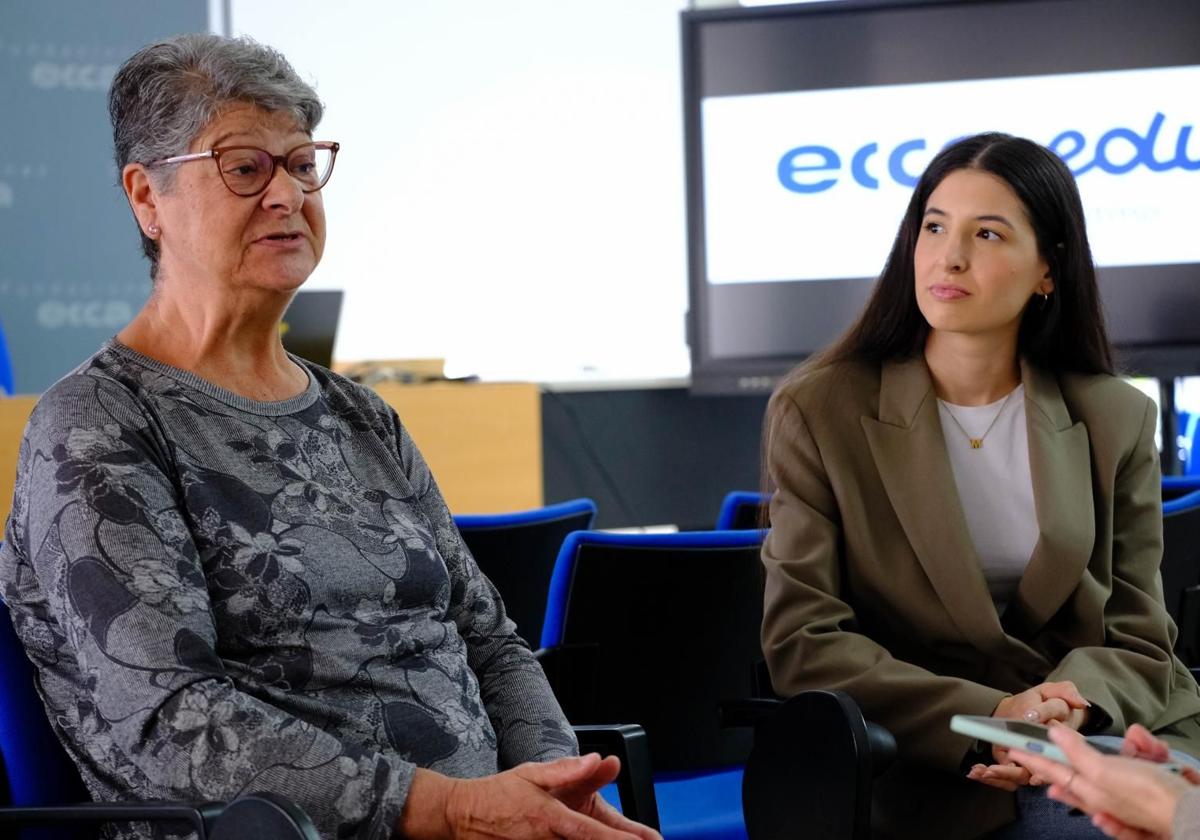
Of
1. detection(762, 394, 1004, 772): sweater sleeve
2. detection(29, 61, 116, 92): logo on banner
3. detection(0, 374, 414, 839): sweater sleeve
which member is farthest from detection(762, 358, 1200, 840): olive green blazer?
detection(29, 61, 116, 92): logo on banner

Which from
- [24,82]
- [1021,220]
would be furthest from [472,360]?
[1021,220]

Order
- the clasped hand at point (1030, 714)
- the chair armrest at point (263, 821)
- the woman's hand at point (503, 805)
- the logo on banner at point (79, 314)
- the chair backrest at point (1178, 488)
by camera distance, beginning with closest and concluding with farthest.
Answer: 1. the chair armrest at point (263, 821)
2. the woman's hand at point (503, 805)
3. the clasped hand at point (1030, 714)
4. the chair backrest at point (1178, 488)
5. the logo on banner at point (79, 314)

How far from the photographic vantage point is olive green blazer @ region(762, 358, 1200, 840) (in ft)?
7.21

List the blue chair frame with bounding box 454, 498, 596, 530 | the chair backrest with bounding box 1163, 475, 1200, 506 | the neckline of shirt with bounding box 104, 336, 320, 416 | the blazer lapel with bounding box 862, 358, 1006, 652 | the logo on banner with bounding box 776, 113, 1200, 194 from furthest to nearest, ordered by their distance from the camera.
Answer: the logo on banner with bounding box 776, 113, 1200, 194 → the chair backrest with bounding box 1163, 475, 1200, 506 → the blue chair frame with bounding box 454, 498, 596, 530 → the blazer lapel with bounding box 862, 358, 1006, 652 → the neckline of shirt with bounding box 104, 336, 320, 416

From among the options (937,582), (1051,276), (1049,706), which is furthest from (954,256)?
(1049,706)

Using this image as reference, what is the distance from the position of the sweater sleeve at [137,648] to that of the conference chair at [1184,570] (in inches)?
65.7

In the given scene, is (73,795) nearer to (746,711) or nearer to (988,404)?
(746,711)

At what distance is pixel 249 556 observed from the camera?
1.73 meters

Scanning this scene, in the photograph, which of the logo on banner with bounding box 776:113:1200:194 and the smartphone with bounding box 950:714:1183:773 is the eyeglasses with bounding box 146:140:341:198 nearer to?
the smartphone with bounding box 950:714:1183:773

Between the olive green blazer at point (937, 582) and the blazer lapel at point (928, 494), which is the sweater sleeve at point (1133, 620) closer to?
the olive green blazer at point (937, 582)

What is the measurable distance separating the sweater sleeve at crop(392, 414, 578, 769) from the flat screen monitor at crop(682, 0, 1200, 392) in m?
3.37

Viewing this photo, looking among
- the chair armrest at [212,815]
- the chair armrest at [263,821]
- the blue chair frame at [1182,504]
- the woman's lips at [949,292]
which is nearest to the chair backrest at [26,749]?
the chair armrest at [212,815]

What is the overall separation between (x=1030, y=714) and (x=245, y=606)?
113 centimetres

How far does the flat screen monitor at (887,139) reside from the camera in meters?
5.23
